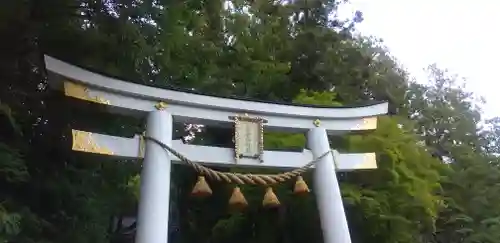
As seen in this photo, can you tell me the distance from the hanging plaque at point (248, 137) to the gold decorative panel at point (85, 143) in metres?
1.50

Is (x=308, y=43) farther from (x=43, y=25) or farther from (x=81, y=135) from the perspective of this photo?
(x=81, y=135)

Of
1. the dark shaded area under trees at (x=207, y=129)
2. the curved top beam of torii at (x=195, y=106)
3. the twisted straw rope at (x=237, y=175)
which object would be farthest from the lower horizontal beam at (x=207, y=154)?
the dark shaded area under trees at (x=207, y=129)

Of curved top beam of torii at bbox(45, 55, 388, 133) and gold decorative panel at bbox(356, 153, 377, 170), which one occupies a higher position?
curved top beam of torii at bbox(45, 55, 388, 133)

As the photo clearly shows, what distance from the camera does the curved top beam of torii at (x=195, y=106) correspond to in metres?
5.07

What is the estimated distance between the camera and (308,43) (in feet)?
33.8

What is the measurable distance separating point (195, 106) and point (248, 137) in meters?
0.70

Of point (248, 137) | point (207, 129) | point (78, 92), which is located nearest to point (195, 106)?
point (248, 137)

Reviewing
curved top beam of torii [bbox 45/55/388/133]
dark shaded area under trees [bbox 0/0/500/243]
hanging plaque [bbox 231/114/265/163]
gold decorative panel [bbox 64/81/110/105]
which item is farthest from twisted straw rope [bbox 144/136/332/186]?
dark shaded area under trees [bbox 0/0/500/243]

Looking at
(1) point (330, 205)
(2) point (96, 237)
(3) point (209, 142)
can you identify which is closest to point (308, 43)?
(3) point (209, 142)

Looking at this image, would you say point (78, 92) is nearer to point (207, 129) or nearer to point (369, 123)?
point (369, 123)

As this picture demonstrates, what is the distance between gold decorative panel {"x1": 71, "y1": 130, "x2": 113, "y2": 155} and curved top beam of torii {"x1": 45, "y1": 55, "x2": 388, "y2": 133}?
0.40 m

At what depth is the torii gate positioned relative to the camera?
5.01 meters

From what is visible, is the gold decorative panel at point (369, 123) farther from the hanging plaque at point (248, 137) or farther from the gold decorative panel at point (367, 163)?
the hanging plaque at point (248, 137)

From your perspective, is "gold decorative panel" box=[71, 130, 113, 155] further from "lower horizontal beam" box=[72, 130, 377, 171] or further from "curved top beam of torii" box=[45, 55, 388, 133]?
"curved top beam of torii" box=[45, 55, 388, 133]
